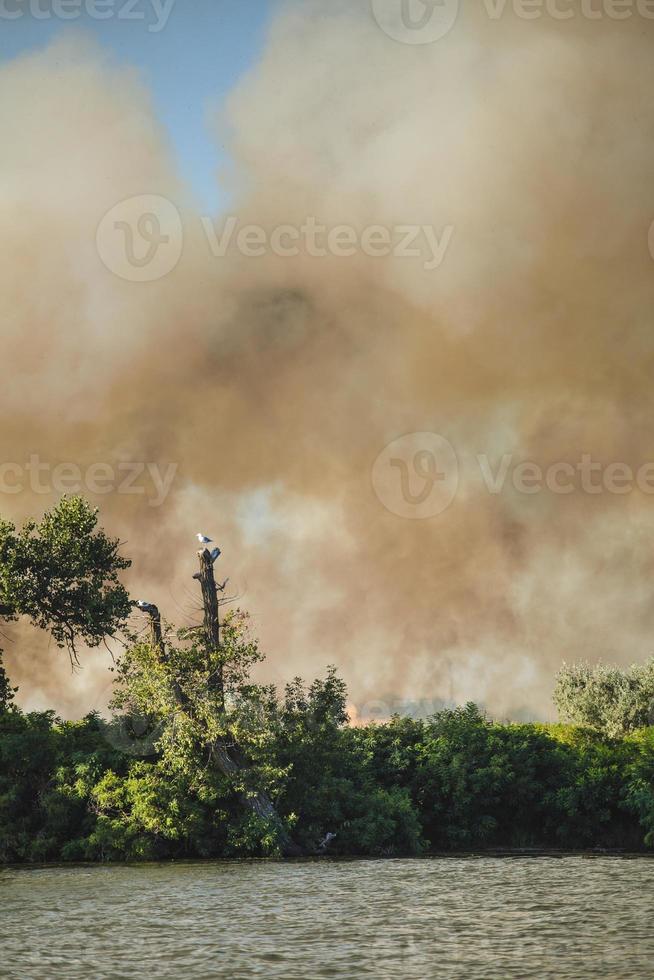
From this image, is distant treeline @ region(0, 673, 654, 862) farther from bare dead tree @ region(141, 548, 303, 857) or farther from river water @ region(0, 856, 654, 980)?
river water @ region(0, 856, 654, 980)

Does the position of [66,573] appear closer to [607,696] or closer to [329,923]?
[329,923]

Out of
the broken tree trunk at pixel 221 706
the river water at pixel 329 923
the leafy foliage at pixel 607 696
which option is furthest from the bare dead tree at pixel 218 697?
the leafy foliage at pixel 607 696

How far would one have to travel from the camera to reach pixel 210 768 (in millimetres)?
33812

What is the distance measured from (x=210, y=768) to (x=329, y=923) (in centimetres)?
1628

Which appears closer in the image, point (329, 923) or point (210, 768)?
point (329, 923)

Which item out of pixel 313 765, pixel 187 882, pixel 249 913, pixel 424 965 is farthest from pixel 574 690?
pixel 424 965

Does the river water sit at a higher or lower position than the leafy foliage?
lower

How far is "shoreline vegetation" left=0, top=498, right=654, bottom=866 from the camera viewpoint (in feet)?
109

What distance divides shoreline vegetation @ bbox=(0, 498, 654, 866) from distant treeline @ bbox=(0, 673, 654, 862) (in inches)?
2.6

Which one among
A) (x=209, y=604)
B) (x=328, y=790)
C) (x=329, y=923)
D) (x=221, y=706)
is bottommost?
(x=329, y=923)

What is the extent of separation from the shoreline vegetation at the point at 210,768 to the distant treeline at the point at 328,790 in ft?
0.21

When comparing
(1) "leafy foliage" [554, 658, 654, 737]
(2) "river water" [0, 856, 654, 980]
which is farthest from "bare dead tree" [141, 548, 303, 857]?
(1) "leafy foliage" [554, 658, 654, 737]

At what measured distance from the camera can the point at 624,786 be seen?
41.9 metres

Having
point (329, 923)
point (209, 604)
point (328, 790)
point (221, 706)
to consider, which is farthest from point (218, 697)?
point (329, 923)
